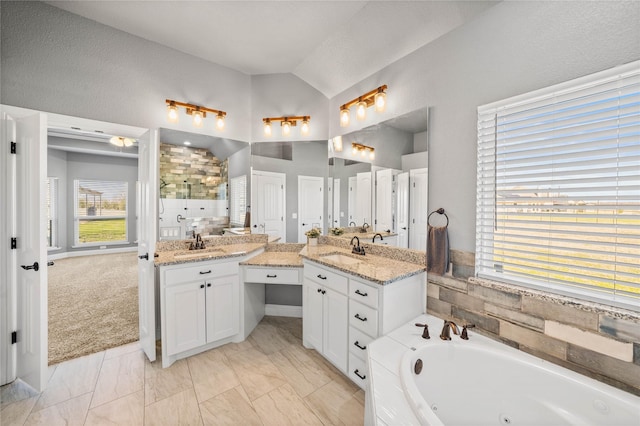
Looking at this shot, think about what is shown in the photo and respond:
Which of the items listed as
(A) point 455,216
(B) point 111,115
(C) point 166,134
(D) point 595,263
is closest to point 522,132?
(A) point 455,216

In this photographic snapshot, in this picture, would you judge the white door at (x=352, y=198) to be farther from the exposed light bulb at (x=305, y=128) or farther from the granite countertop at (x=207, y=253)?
the granite countertop at (x=207, y=253)

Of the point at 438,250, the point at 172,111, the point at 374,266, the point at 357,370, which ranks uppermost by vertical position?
the point at 172,111

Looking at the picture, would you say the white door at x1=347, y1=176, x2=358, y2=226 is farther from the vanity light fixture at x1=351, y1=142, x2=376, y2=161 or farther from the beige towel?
the beige towel

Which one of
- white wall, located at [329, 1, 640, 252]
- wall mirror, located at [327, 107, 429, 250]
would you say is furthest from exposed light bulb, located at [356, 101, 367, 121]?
white wall, located at [329, 1, 640, 252]

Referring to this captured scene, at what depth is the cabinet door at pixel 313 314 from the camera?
7.51 feet

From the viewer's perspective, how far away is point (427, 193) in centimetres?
209

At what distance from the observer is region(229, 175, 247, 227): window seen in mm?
3027

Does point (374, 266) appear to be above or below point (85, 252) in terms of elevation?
above

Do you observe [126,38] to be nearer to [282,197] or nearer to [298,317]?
[282,197]

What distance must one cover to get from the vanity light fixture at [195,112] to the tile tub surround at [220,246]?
1344mm

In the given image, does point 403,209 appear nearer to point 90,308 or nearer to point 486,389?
point 486,389

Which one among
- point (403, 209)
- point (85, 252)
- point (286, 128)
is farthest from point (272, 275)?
point (85, 252)

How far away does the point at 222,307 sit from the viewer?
2465 millimetres

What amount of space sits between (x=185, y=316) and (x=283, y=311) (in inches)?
49.8
